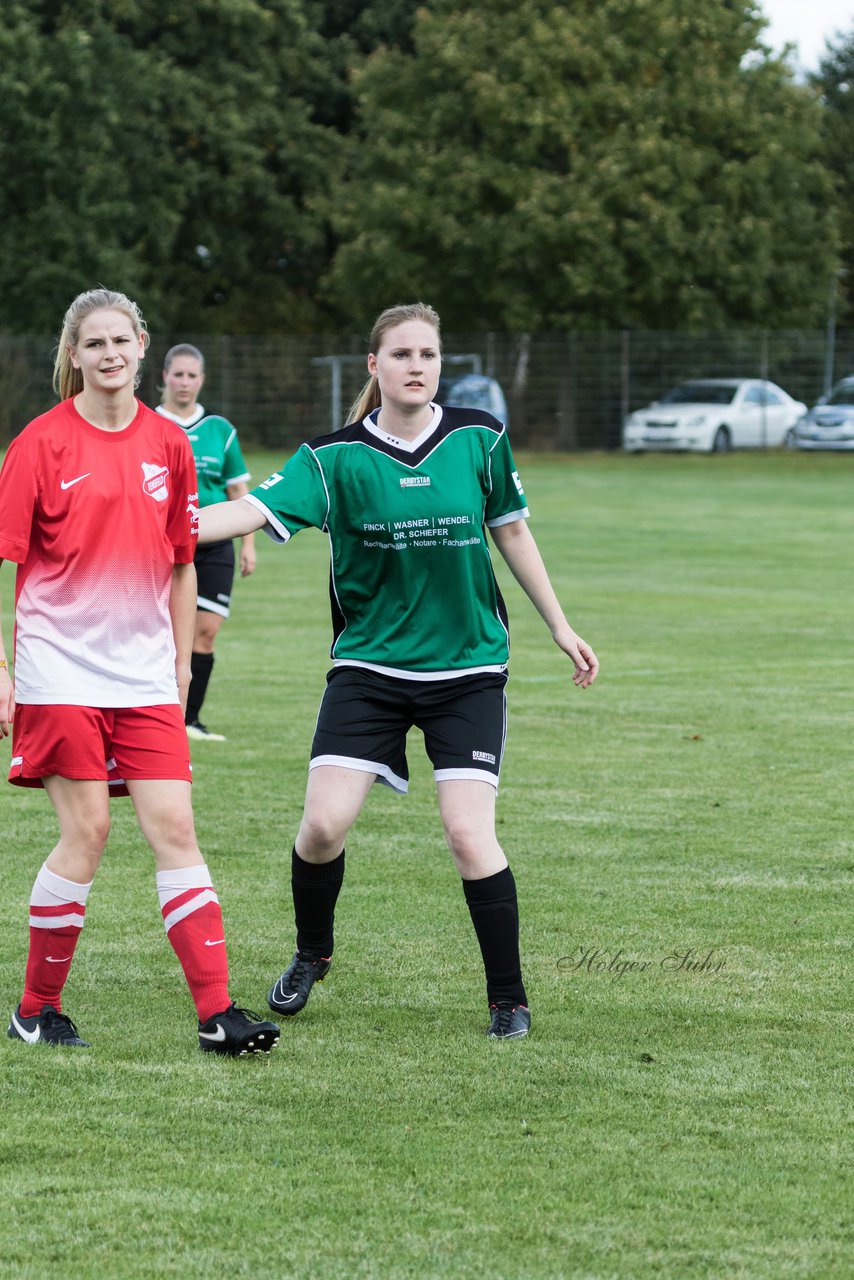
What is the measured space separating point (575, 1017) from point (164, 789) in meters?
1.36

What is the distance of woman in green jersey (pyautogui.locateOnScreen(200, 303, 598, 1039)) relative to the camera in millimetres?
5109

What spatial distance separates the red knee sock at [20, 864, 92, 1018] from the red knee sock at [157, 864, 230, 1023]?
0.25 m

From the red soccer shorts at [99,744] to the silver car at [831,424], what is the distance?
Result: 37363mm

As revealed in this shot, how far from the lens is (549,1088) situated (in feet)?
Result: 15.1

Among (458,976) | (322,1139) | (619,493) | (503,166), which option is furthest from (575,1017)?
(503,166)

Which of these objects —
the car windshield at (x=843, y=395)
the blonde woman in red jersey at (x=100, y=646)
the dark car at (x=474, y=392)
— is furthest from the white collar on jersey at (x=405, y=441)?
the car windshield at (x=843, y=395)

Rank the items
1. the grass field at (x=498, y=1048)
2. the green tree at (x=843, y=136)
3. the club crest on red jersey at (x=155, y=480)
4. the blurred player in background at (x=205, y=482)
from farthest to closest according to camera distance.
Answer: the green tree at (x=843, y=136), the blurred player in background at (x=205, y=482), the club crest on red jersey at (x=155, y=480), the grass field at (x=498, y=1048)

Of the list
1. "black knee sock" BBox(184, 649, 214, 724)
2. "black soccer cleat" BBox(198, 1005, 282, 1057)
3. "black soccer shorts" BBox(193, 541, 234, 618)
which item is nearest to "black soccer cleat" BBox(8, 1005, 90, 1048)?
"black soccer cleat" BBox(198, 1005, 282, 1057)

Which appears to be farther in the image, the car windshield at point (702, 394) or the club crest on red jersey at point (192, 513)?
the car windshield at point (702, 394)

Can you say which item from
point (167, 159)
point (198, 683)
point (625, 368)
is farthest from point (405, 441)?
point (167, 159)

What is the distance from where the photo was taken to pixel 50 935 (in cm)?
502

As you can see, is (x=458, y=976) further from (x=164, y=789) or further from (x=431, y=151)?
(x=431, y=151)

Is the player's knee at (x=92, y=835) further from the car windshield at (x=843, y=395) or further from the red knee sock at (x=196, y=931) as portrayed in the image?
the car windshield at (x=843, y=395)

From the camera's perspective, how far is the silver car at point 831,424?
40.9m
